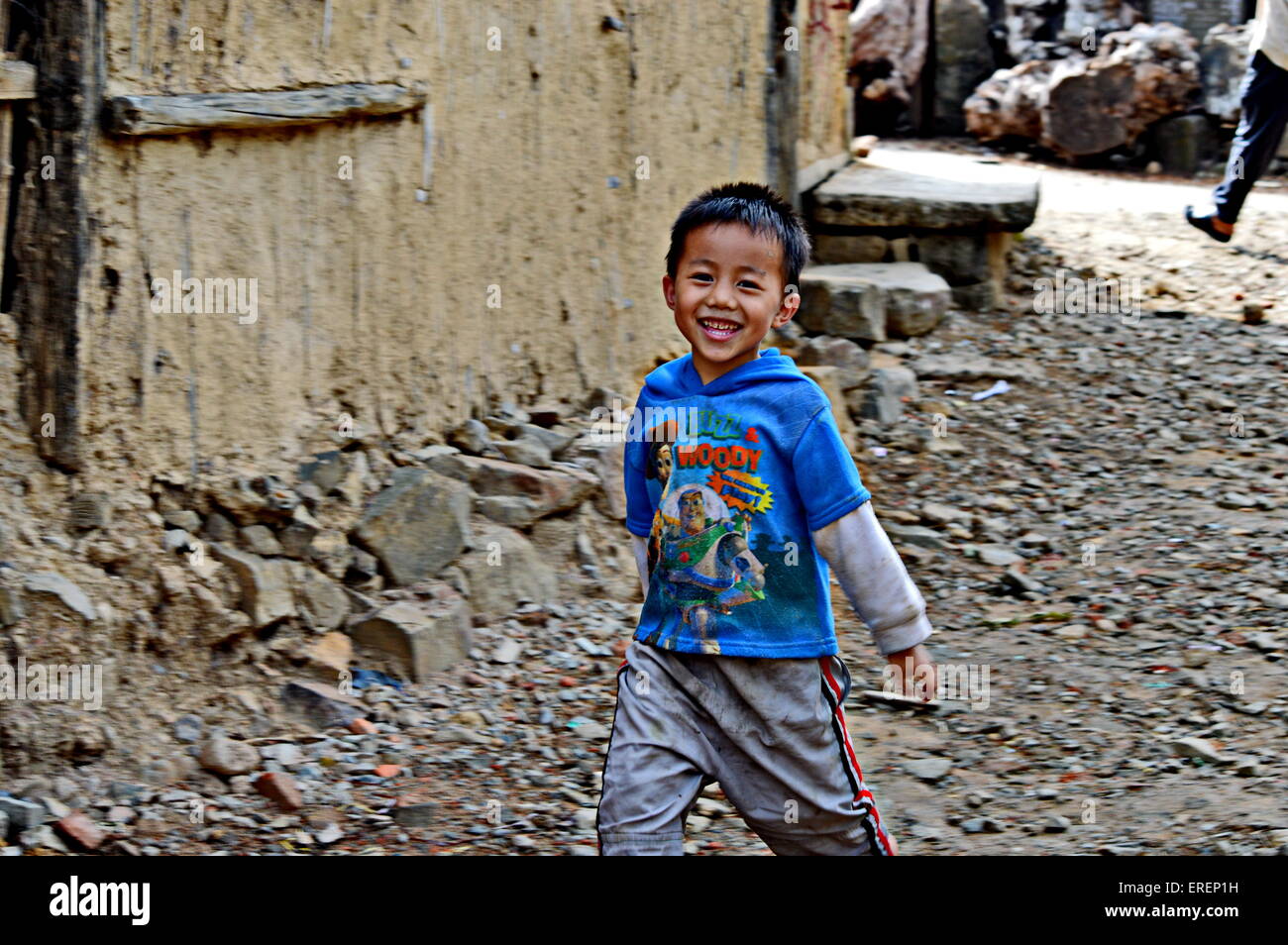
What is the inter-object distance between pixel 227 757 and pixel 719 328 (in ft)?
5.48

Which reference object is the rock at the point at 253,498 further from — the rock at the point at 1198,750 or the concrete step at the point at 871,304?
the concrete step at the point at 871,304

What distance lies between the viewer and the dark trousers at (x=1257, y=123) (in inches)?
274

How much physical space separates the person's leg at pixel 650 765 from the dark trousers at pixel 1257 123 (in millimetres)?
5589

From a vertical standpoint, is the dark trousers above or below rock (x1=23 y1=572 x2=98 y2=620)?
above

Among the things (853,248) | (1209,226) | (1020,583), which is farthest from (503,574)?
(1209,226)

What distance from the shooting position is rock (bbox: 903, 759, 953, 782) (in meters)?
3.60

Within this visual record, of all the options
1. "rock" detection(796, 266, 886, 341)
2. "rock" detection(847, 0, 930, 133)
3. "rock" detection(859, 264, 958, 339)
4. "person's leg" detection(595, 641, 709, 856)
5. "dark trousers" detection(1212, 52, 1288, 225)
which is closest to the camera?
"person's leg" detection(595, 641, 709, 856)

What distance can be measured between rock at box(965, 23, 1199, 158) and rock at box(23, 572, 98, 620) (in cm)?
836

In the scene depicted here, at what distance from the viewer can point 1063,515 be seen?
519 centimetres

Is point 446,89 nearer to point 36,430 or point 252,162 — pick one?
point 252,162

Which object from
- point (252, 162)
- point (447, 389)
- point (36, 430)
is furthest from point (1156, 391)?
point (36, 430)

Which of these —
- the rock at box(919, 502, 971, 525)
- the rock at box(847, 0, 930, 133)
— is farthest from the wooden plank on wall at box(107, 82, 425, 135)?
the rock at box(847, 0, 930, 133)

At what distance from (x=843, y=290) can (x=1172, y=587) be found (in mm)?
2374

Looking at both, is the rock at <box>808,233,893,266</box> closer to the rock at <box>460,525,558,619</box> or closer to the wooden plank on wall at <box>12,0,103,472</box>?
the rock at <box>460,525,558,619</box>
